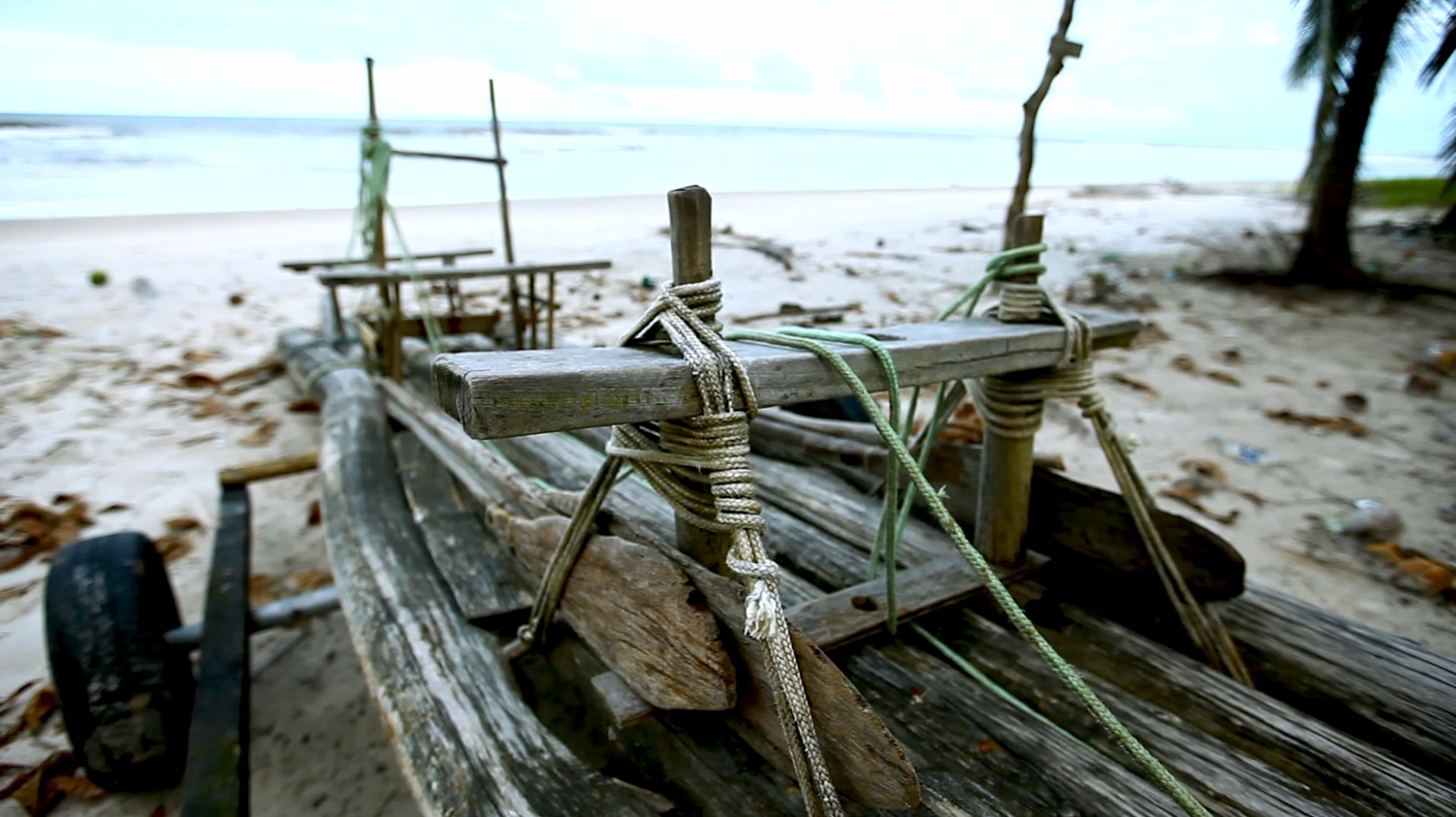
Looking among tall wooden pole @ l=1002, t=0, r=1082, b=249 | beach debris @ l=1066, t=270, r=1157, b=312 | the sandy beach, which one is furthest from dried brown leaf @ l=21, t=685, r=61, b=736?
beach debris @ l=1066, t=270, r=1157, b=312

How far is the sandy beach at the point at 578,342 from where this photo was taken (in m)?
2.76

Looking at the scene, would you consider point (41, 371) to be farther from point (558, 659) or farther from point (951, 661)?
point (951, 661)

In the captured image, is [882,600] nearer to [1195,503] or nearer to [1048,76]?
[1048,76]

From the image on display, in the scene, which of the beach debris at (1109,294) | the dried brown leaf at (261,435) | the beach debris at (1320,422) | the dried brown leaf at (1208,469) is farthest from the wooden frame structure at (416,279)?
the beach debris at (1109,294)

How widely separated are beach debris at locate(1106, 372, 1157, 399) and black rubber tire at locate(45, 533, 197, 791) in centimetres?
506

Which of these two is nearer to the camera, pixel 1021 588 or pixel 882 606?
pixel 882 606

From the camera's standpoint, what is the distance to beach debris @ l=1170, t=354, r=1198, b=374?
212 inches

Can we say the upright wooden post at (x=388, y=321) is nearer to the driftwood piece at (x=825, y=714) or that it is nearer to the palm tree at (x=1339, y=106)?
the driftwood piece at (x=825, y=714)

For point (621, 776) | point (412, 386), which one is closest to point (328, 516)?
point (621, 776)

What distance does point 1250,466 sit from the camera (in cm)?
400

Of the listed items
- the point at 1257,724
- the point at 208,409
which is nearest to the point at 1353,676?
the point at 1257,724

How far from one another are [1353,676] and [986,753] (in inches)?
34.6

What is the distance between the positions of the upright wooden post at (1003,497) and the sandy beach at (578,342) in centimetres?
168

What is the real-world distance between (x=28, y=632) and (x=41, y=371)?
141 inches
